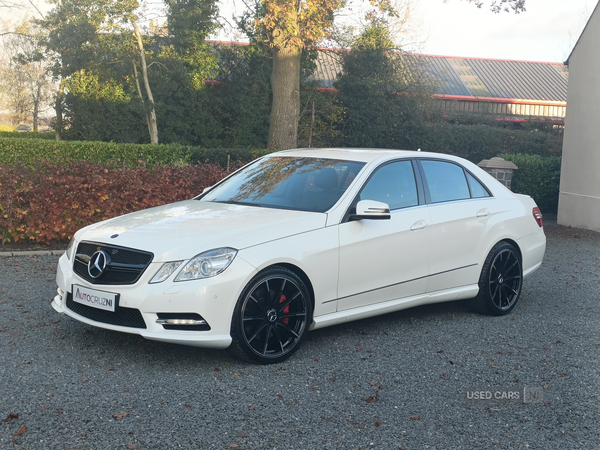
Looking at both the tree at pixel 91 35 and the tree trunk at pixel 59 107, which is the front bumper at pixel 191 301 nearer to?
the tree at pixel 91 35

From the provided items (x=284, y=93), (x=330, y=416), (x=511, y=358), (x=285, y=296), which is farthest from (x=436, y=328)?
(x=284, y=93)

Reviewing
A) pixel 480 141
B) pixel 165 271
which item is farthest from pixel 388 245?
pixel 480 141

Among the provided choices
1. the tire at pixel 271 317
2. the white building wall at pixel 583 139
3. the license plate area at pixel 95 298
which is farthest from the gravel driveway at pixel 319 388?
the white building wall at pixel 583 139

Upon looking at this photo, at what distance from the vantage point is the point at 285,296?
4.94 m

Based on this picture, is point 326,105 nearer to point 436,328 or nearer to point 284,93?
point 284,93

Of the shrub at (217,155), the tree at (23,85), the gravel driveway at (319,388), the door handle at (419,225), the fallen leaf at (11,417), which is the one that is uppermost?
the tree at (23,85)

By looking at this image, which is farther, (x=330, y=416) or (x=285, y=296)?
(x=285, y=296)

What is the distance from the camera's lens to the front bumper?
14.7ft

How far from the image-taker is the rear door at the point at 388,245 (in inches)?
210

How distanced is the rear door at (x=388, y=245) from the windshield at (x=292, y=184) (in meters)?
0.26

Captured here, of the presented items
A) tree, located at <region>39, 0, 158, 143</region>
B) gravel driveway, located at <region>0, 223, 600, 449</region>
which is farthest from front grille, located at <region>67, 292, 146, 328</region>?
tree, located at <region>39, 0, 158, 143</region>

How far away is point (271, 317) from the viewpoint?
191 inches

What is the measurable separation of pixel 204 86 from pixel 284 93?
9525 millimetres

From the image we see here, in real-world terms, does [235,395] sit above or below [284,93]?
below
